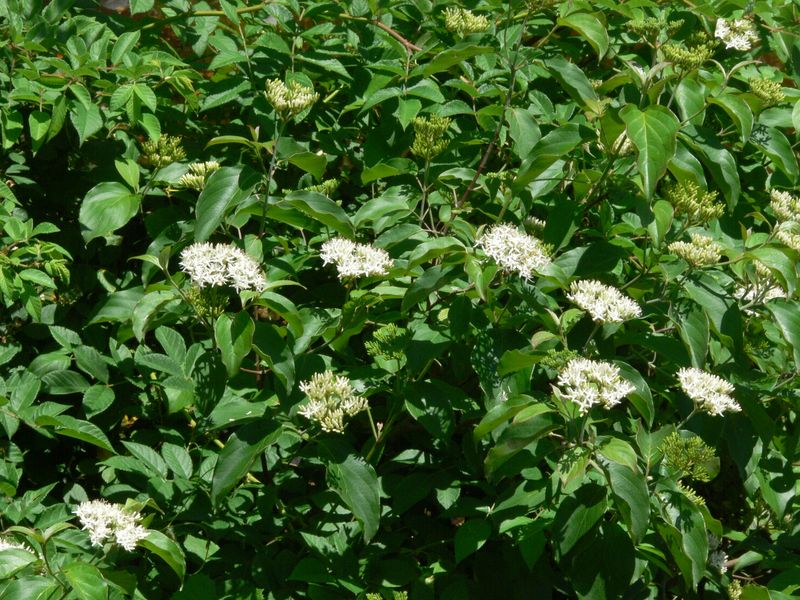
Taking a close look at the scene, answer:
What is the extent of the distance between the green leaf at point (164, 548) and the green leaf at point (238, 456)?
123 mm

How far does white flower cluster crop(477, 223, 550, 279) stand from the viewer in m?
2.05

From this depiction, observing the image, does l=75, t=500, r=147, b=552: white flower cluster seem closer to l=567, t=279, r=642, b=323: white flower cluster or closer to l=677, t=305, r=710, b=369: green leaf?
l=567, t=279, r=642, b=323: white flower cluster

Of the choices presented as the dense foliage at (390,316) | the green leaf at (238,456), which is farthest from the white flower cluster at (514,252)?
the green leaf at (238,456)

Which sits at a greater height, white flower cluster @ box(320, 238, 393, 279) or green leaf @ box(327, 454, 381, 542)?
white flower cluster @ box(320, 238, 393, 279)

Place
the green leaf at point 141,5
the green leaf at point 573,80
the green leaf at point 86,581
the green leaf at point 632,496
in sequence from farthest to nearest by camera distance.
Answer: the green leaf at point 141,5, the green leaf at point 573,80, the green leaf at point 632,496, the green leaf at point 86,581

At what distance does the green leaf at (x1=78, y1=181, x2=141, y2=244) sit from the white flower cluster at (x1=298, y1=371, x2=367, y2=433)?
29.5 inches

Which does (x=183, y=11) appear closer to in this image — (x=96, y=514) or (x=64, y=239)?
(x=64, y=239)

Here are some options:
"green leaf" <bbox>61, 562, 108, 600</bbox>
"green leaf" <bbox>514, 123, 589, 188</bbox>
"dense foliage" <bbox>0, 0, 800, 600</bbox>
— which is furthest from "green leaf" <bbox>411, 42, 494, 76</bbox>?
"green leaf" <bbox>61, 562, 108, 600</bbox>

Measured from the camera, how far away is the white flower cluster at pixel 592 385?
187 centimetres

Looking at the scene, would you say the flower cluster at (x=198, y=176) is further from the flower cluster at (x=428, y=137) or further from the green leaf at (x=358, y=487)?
the green leaf at (x=358, y=487)

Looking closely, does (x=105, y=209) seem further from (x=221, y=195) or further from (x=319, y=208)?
(x=319, y=208)

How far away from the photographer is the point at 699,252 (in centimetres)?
220

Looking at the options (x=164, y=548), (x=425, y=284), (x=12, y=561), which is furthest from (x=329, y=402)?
(x=12, y=561)

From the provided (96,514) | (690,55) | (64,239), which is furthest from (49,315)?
(690,55)
